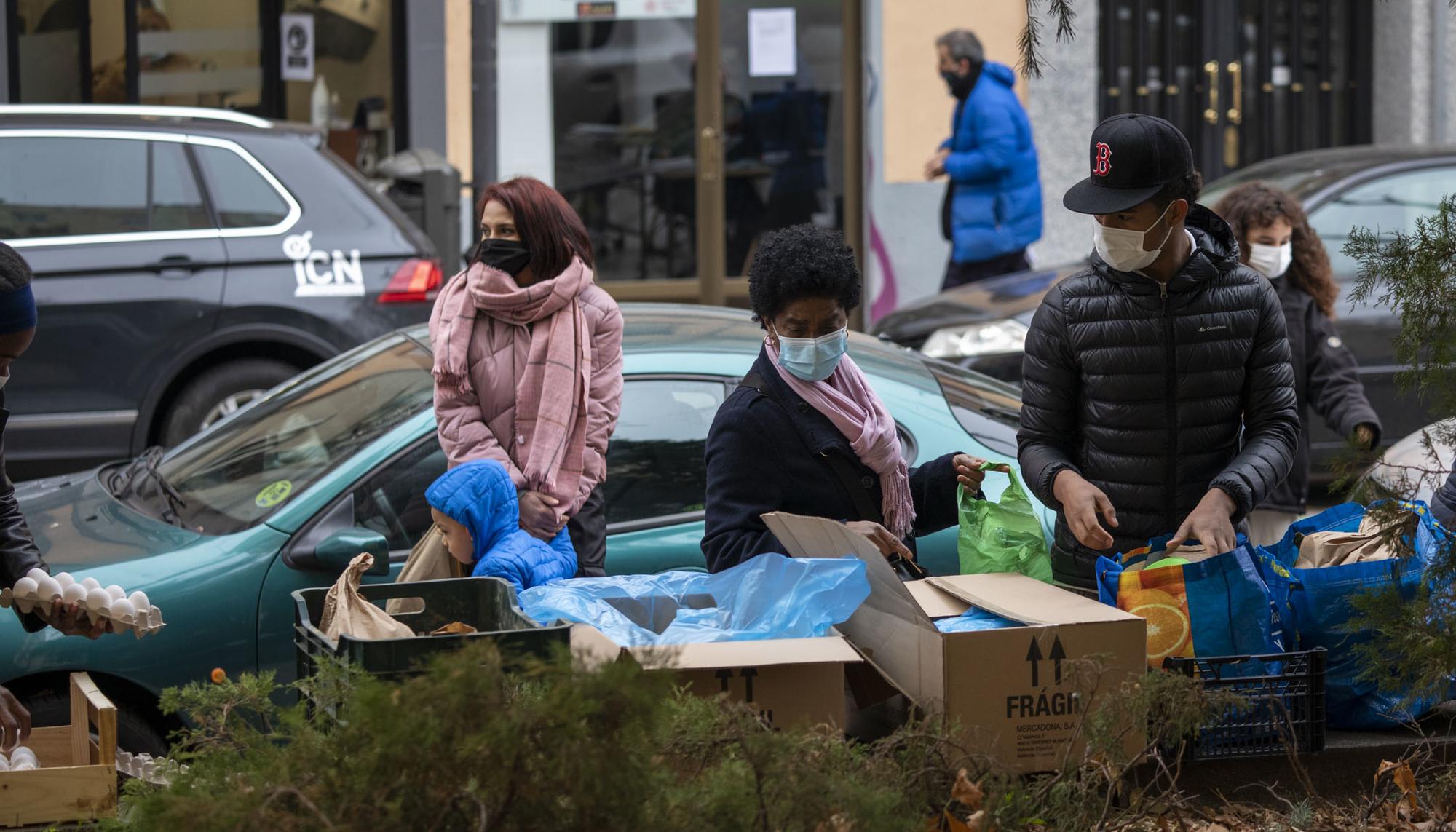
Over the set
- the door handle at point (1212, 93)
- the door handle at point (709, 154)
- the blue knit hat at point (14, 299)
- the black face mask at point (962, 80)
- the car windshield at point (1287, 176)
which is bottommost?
the blue knit hat at point (14, 299)

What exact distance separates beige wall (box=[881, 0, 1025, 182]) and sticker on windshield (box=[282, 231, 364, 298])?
17.3 ft

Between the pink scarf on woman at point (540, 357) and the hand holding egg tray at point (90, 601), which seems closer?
the hand holding egg tray at point (90, 601)

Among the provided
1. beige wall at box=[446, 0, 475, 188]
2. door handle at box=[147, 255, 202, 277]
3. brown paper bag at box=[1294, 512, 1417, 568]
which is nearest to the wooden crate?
brown paper bag at box=[1294, 512, 1417, 568]

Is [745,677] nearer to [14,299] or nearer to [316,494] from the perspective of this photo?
[14,299]

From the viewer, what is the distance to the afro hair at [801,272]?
3373mm

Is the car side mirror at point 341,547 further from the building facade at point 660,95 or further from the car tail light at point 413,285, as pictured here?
the building facade at point 660,95

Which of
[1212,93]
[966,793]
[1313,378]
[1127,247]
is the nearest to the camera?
[966,793]

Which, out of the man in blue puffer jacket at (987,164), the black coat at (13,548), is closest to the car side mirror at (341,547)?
the black coat at (13,548)

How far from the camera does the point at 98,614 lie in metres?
2.91

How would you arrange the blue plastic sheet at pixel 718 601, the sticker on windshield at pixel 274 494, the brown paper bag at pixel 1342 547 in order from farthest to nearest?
the sticker on windshield at pixel 274 494, the brown paper bag at pixel 1342 547, the blue plastic sheet at pixel 718 601

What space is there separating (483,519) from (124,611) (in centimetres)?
81

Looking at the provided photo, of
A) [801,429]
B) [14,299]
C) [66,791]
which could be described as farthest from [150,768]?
[801,429]

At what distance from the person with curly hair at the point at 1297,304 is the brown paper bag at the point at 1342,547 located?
2.11m

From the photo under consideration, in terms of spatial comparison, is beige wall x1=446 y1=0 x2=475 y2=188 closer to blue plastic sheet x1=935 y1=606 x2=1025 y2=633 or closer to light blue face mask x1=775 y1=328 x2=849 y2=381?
light blue face mask x1=775 y1=328 x2=849 y2=381
